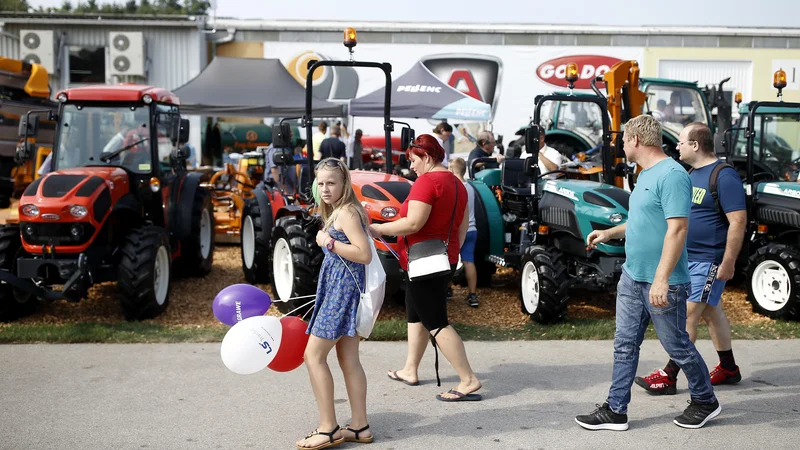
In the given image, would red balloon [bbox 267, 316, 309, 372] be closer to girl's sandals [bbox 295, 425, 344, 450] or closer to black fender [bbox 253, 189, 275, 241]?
girl's sandals [bbox 295, 425, 344, 450]

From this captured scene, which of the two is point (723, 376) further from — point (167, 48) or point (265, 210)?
point (167, 48)

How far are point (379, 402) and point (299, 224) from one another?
2.77 m

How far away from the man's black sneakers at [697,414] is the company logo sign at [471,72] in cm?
1577

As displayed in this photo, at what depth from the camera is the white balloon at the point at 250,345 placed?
4.38 meters

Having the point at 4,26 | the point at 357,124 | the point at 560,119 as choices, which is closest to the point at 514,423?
A: the point at 560,119

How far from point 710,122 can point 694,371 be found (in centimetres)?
995

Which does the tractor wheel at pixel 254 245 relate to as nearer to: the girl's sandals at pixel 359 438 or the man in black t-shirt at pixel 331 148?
the man in black t-shirt at pixel 331 148

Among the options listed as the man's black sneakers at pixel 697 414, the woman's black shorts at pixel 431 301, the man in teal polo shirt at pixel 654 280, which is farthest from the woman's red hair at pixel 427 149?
the man's black sneakers at pixel 697 414

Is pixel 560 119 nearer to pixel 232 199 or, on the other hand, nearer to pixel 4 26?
pixel 232 199

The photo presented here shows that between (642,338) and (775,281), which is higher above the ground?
(642,338)

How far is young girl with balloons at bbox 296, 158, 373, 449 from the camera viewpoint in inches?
176

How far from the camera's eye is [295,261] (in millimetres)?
7434

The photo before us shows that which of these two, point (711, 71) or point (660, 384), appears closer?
point (660, 384)

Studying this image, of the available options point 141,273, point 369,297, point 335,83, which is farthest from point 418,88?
point 369,297
